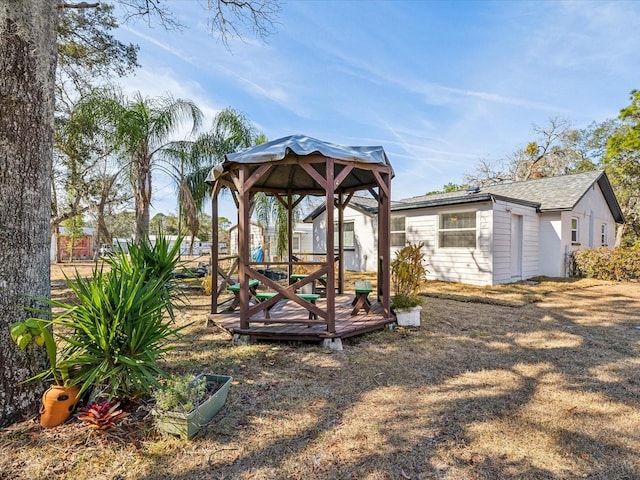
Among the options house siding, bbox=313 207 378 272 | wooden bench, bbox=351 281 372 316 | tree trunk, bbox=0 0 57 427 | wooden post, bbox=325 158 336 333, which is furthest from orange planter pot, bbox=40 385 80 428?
house siding, bbox=313 207 378 272

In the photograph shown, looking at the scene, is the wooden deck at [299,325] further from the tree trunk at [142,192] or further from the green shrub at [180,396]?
the tree trunk at [142,192]

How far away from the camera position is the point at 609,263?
10.9 metres

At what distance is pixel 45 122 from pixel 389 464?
3.80m

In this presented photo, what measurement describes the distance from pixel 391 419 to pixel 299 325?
248 cm

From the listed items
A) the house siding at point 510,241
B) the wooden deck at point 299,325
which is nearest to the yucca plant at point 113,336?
the wooden deck at point 299,325

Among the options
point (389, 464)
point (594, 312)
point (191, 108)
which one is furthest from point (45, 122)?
point (594, 312)

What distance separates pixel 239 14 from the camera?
594 centimetres

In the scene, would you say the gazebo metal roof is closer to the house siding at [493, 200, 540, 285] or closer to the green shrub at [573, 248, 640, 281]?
the house siding at [493, 200, 540, 285]

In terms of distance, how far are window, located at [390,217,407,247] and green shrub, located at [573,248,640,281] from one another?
613 centimetres

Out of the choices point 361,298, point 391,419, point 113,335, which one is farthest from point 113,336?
point 361,298

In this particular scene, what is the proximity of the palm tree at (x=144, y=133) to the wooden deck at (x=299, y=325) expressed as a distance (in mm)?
4723

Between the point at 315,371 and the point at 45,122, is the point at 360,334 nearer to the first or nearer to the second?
the point at 315,371

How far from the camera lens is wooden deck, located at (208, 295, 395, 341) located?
452cm

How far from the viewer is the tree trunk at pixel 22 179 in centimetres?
249
